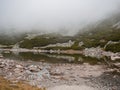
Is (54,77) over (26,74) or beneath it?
beneath

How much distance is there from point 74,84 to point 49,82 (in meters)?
5.36

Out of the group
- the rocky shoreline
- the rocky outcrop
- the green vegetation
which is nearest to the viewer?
the rocky shoreline

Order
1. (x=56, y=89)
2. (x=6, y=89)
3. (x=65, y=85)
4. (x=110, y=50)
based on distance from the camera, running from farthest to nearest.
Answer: (x=110, y=50) < (x=65, y=85) < (x=56, y=89) < (x=6, y=89)

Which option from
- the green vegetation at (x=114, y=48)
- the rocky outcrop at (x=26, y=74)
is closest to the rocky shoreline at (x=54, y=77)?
the rocky outcrop at (x=26, y=74)

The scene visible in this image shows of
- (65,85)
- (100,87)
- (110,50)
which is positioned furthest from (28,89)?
(110,50)

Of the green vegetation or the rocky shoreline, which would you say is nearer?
the rocky shoreline

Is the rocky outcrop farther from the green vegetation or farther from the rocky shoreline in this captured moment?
the green vegetation

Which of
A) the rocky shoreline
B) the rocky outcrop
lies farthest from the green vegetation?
the rocky outcrop

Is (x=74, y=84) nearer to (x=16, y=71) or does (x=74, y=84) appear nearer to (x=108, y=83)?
(x=108, y=83)

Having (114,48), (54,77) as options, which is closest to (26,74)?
(54,77)

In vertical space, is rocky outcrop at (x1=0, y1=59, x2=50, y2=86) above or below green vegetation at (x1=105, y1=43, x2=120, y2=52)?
below

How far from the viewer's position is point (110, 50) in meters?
178

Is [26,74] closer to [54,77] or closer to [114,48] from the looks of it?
[54,77]

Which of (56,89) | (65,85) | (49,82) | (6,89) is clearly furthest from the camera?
(49,82)
